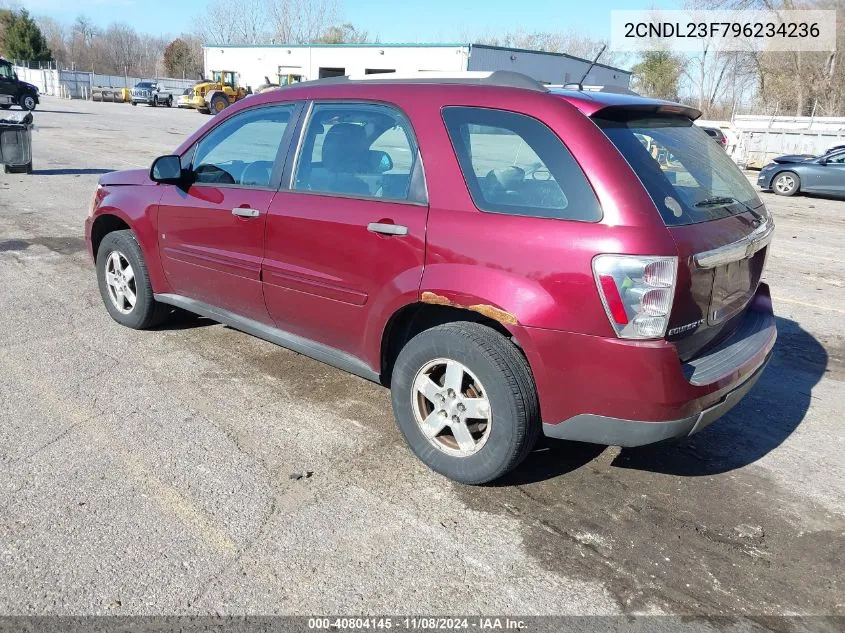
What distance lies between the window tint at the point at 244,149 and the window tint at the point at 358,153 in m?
0.29

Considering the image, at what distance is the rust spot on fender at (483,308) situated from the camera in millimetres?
2974

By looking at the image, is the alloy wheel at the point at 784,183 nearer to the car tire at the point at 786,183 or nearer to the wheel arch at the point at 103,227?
the car tire at the point at 786,183

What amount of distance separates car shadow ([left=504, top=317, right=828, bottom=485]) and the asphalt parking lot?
0.05ft

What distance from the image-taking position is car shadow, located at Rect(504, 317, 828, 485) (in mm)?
3578

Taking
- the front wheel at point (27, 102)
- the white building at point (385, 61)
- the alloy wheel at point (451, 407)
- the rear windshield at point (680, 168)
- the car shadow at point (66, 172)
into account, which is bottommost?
the alloy wheel at point (451, 407)

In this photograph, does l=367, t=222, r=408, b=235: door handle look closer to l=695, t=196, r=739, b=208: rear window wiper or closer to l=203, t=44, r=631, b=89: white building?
l=695, t=196, r=739, b=208: rear window wiper

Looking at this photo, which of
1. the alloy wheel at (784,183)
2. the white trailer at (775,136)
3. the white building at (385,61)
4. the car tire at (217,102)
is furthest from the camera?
the car tire at (217,102)

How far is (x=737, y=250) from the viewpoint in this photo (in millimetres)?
3127

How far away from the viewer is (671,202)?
2.94 meters

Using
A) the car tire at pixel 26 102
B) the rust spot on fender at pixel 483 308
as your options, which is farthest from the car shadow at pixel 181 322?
the car tire at pixel 26 102

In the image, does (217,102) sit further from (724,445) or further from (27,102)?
(724,445)

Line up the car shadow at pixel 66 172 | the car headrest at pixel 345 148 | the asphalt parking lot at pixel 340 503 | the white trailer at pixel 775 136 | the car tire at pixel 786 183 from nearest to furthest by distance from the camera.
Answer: the asphalt parking lot at pixel 340 503 < the car headrest at pixel 345 148 < the car shadow at pixel 66 172 < the car tire at pixel 786 183 < the white trailer at pixel 775 136

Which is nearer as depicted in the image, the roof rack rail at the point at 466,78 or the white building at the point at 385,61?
the roof rack rail at the point at 466,78

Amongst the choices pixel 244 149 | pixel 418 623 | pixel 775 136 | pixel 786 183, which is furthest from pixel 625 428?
pixel 775 136
